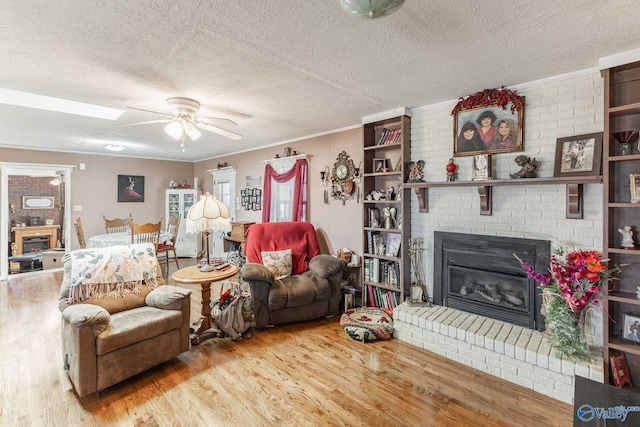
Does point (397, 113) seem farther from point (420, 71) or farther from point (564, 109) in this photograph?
point (564, 109)

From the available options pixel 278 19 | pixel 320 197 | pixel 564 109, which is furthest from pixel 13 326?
pixel 564 109

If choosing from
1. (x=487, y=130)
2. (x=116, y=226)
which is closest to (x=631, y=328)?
(x=487, y=130)

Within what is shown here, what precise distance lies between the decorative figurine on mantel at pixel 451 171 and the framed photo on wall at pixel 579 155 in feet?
2.62

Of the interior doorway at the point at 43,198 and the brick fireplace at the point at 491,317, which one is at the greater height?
the interior doorway at the point at 43,198

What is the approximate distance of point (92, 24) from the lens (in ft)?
5.55

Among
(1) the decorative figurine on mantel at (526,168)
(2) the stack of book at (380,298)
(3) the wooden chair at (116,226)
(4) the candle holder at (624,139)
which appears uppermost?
(4) the candle holder at (624,139)

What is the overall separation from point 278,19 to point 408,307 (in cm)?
280

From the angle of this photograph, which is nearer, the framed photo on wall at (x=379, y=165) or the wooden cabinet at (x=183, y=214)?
the framed photo on wall at (x=379, y=165)

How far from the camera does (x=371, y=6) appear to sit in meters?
1.29

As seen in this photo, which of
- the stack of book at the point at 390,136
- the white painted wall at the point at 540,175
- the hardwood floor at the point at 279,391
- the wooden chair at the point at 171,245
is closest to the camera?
the hardwood floor at the point at 279,391

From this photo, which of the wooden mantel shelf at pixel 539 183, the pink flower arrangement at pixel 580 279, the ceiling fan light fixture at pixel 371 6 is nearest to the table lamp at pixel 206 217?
the wooden mantel shelf at pixel 539 183

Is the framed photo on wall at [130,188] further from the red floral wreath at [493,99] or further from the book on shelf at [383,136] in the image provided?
the red floral wreath at [493,99]

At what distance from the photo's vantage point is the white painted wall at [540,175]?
2.37m

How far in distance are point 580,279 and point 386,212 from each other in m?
1.84
